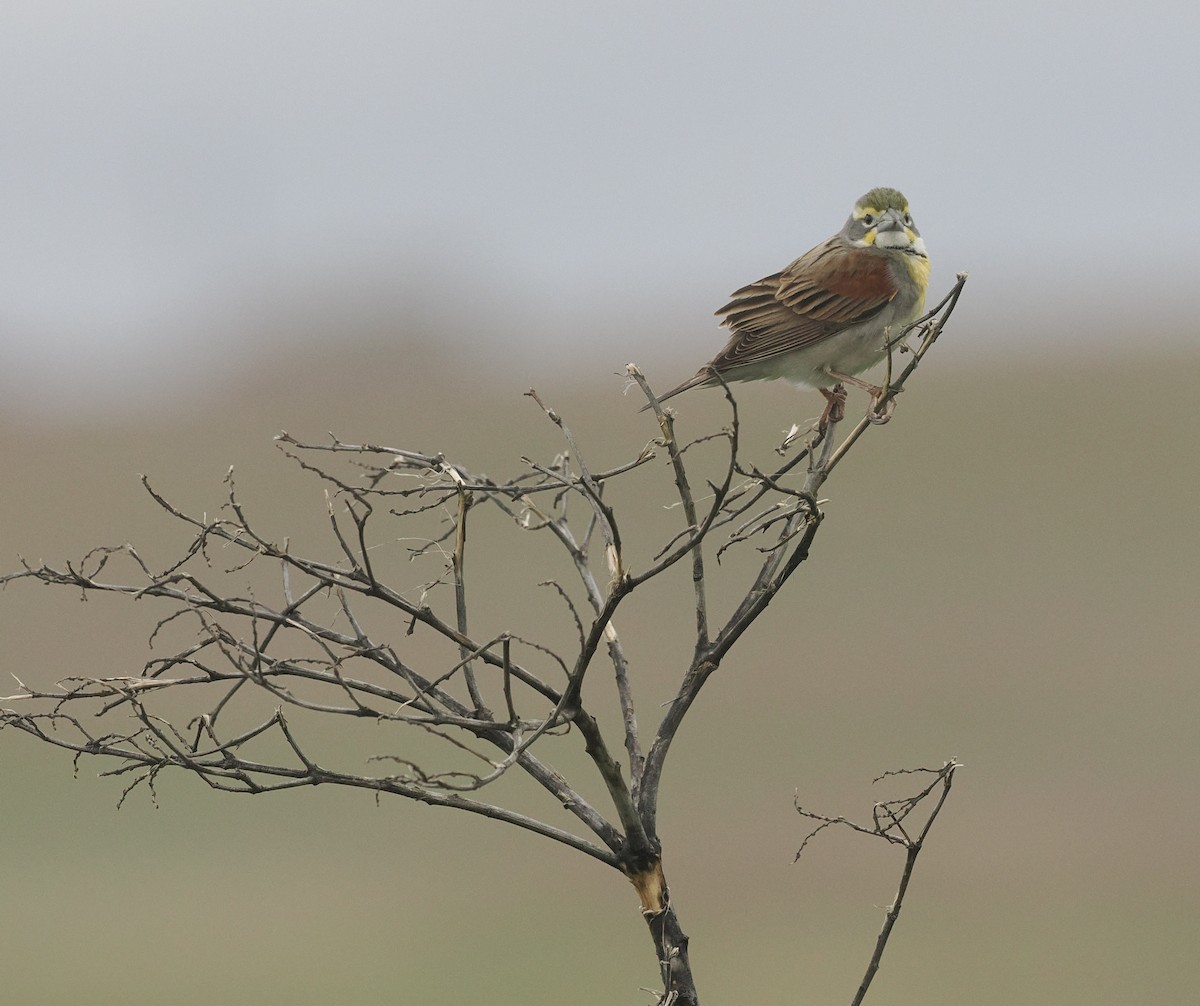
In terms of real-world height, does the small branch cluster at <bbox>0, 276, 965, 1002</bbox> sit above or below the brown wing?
below

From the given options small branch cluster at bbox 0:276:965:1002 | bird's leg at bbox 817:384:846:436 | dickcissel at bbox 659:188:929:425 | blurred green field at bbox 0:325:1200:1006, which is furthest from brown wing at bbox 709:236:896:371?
blurred green field at bbox 0:325:1200:1006

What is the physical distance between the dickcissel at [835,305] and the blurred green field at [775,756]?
1177cm

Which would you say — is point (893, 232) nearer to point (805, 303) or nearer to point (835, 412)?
point (805, 303)

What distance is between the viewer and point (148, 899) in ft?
106

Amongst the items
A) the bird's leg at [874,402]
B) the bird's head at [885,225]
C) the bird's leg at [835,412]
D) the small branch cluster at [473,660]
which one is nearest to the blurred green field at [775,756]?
the bird's head at [885,225]

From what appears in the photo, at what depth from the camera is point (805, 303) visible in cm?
730

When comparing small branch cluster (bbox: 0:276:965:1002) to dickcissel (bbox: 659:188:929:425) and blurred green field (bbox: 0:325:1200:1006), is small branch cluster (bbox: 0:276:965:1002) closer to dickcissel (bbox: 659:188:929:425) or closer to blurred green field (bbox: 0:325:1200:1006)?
dickcissel (bbox: 659:188:929:425)

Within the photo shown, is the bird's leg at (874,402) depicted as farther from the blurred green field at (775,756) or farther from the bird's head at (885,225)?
the blurred green field at (775,756)

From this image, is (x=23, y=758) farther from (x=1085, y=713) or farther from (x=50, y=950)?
(x=1085, y=713)

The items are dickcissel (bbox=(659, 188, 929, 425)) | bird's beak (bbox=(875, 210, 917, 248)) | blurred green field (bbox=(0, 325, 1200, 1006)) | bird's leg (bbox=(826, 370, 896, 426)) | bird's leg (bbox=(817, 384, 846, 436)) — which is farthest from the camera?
blurred green field (bbox=(0, 325, 1200, 1006))

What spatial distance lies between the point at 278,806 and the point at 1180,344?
40935mm

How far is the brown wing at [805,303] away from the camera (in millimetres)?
7012

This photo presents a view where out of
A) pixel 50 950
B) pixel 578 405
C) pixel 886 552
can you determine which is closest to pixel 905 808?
pixel 50 950

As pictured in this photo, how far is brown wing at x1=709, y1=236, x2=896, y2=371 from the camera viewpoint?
7012mm
